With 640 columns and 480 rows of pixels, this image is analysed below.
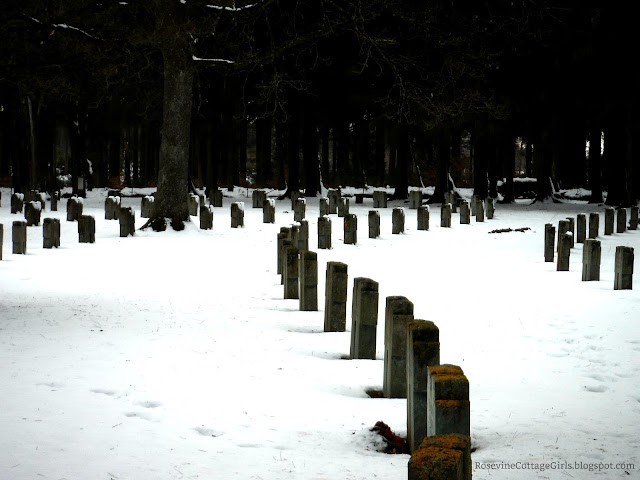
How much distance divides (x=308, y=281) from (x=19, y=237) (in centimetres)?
731

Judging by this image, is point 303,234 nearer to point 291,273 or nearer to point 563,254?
point 291,273

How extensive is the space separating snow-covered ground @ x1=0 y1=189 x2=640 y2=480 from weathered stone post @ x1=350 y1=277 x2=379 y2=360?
0.14 metres

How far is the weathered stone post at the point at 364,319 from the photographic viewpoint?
6.41 m

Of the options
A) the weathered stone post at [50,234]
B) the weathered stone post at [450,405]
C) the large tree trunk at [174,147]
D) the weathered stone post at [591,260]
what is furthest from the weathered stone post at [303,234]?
the weathered stone post at [450,405]

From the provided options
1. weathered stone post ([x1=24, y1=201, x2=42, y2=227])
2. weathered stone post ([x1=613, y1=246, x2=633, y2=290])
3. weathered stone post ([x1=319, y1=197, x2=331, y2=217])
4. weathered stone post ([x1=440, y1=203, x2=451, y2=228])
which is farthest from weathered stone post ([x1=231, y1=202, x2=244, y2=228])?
weathered stone post ([x1=613, y1=246, x2=633, y2=290])

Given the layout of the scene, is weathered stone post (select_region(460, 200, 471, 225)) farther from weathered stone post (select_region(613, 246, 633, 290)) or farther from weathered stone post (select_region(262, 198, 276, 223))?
weathered stone post (select_region(613, 246, 633, 290))

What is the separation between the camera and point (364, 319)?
21.2 feet

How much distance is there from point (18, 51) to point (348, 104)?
12.9 m

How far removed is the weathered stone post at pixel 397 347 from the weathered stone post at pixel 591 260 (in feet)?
22.0

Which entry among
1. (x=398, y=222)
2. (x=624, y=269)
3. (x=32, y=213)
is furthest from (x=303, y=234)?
(x=32, y=213)

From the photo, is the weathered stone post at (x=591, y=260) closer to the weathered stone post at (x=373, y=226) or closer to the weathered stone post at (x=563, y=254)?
the weathered stone post at (x=563, y=254)

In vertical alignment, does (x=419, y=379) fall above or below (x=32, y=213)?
below

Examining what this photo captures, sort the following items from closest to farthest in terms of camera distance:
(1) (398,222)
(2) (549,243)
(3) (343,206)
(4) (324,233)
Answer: (2) (549,243), (4) (324,233), (1) (398,222), (3) (343,206)

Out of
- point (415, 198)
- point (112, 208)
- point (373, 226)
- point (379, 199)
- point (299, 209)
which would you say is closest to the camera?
point (373, 226)
